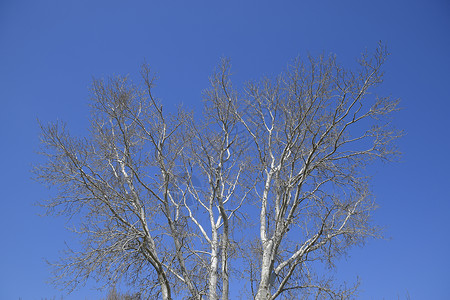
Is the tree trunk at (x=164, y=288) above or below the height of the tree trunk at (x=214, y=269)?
below

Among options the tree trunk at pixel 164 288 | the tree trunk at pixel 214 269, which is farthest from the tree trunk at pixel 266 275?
the tree trunk at pixel 164 288

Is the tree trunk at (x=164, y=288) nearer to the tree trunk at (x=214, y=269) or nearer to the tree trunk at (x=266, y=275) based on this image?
→ the tree trunk at (x=214, y=269)

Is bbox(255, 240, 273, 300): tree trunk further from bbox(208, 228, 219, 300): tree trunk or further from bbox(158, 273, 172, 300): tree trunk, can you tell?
bbox(158, 273, 172, 300): tree trunk

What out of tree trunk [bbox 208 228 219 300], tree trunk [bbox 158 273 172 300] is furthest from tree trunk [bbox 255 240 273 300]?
tree trunk [bbox 158 273 172 300]

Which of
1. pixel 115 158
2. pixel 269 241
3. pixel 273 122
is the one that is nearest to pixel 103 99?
pixel 115 158

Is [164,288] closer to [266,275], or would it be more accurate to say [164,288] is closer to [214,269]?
[214,269]

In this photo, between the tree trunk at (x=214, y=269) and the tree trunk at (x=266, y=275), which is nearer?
the tree trunk at (x=266, y=275)

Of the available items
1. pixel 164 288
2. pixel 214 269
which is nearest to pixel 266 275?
pixel 214 269

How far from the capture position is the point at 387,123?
31.5 ft

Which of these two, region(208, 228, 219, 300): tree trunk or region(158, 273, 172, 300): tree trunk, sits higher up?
region(208, 228, 219, 300): tree trunk

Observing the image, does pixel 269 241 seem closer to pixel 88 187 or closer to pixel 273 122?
pixel 273 122

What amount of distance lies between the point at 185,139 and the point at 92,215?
3.03 metres

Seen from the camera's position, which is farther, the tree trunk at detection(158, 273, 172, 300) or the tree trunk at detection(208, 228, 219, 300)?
the tree trunk at detection(208, 228, 219, 300)

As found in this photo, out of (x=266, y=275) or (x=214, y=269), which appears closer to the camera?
(x=266, y=275)
